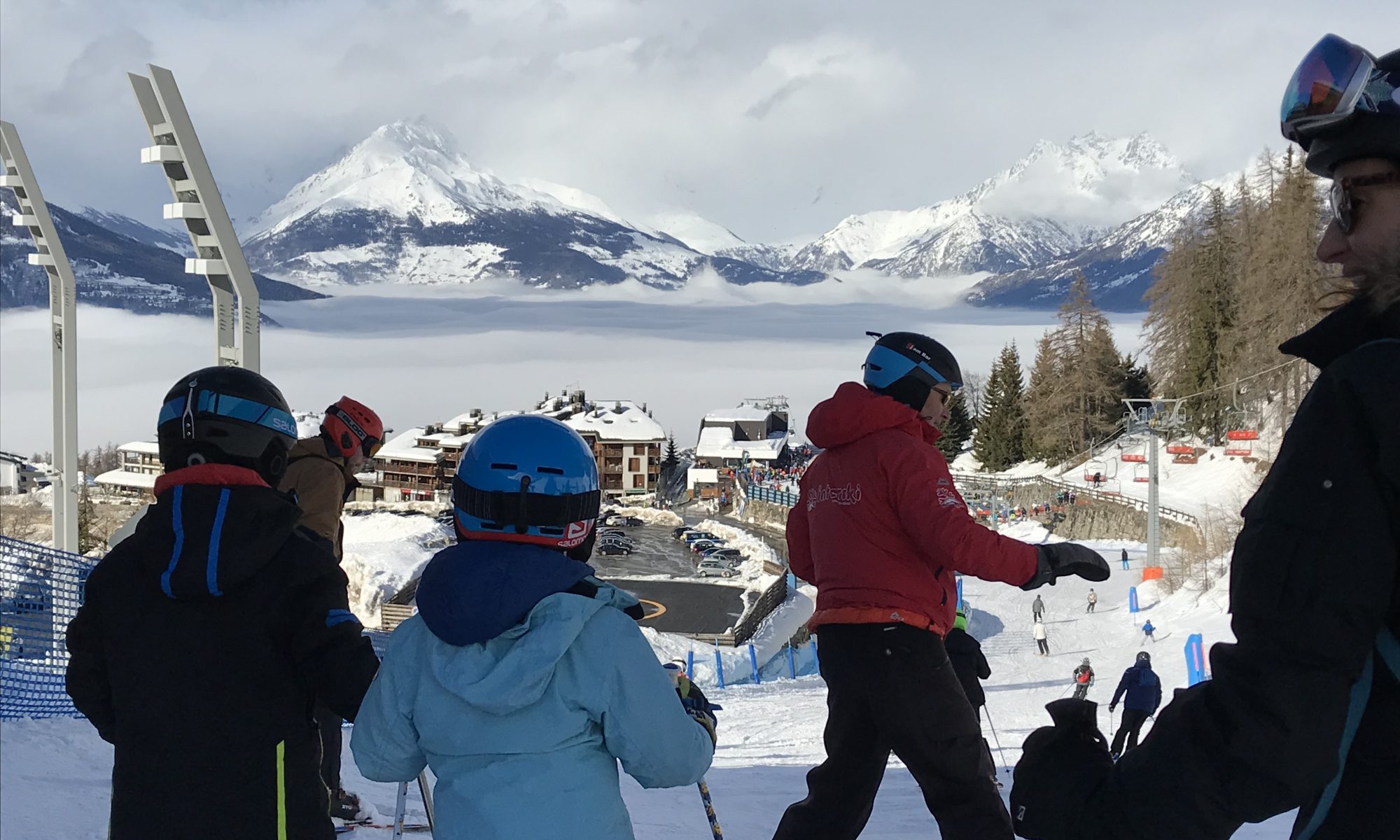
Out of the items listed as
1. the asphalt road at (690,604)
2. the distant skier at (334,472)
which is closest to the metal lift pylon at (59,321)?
the distant skier at (334,472)

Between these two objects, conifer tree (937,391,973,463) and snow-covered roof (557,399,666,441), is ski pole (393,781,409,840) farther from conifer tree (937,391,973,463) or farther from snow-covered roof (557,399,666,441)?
snow-covered roof (557,399,666,441)

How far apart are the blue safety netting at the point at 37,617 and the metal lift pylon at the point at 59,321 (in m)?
6.71

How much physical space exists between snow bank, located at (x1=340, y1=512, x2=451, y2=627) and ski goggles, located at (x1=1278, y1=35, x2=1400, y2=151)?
3242cm

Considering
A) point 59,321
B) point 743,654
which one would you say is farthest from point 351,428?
point 743,654

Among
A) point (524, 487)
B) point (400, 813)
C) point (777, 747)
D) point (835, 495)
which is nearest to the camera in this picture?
point (524, 487)

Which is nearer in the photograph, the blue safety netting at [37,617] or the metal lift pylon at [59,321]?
the blue safety netting at [37,617]

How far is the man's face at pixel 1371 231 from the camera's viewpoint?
50.5 inches

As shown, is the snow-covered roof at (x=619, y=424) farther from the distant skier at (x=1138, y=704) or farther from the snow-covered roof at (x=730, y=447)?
the distant skier at (x=1138, y=704)

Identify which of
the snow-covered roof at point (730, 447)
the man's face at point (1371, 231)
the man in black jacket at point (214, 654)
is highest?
the man's face at point (1371, 231)

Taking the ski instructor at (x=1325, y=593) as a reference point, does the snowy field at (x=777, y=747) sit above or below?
below

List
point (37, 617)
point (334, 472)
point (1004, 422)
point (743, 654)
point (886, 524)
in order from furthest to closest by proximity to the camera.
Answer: point (1004, 422) < point (743, 654) < point (37, 617) < point (334, 472) < point (886, 524)

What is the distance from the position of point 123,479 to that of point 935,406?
80.0 m

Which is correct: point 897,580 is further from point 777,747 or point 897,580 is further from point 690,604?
point 690,604

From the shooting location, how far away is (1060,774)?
1.43 metres
